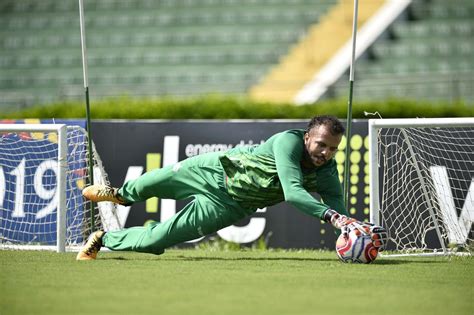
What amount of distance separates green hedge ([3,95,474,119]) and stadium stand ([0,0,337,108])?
3.13m

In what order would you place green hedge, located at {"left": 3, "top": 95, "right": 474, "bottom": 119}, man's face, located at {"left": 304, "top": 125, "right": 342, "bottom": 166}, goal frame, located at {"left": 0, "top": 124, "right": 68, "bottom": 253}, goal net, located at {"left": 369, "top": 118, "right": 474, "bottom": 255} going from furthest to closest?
1. green hedge, located at {"left": 3, "top": 95, "right": 474, "bottom": 119}
2. goal net, located at {"left": 369, "top": 118, "right": 474, "bottom": 255}
3. goal frame, located at {"left": 0, "top": 124, "right": 68, "bottom": 253}
4. man's face, located at {"left": 304, "top": 125, "right": 342, "bottom": 166}

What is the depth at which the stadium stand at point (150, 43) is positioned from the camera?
20.2 m

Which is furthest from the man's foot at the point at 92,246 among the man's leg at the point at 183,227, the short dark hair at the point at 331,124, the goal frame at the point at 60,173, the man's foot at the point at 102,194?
the short dark hair at the point at 331,124

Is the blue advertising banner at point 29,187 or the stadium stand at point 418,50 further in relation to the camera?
the stadium stand at point 418,50

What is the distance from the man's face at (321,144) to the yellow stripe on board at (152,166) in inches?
137

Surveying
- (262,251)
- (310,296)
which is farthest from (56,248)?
(310,296)

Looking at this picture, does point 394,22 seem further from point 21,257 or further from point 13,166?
point 21,257

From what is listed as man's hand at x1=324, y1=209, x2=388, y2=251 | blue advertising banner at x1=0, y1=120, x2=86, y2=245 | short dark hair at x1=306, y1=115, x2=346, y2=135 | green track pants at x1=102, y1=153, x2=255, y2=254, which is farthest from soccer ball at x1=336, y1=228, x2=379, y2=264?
blue advertising banner at x1=0, y1=120, x2=86, y2=245

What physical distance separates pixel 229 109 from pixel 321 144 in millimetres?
7773

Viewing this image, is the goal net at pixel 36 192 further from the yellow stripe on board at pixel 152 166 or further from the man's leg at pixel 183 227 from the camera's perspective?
the man's leg at pixel 183 227

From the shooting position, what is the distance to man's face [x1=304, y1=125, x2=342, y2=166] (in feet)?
23.4

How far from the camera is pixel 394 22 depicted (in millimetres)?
20219

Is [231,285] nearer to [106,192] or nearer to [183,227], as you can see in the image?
[183,227]

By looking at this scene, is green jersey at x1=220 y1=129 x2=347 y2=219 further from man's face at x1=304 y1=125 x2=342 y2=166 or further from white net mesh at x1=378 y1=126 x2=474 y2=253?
white net mesh at x1=378 y1=126 x2=474 y2=253
